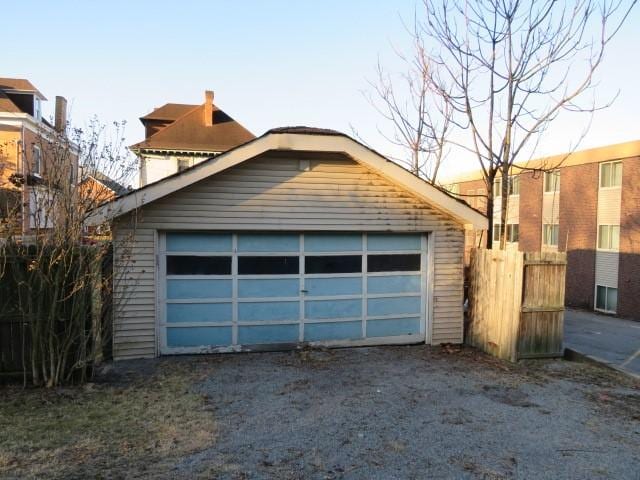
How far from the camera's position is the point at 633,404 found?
6.45 m

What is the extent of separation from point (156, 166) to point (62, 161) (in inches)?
818

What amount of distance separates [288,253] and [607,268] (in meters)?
19.6

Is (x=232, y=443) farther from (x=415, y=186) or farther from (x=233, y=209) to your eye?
(x=415, y=186)

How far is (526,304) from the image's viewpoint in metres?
8.24

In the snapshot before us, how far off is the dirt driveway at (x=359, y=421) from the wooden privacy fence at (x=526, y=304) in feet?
1.16

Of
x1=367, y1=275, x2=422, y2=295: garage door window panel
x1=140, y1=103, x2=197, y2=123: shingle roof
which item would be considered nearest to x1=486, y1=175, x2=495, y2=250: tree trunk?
x1=367, y1=275, x2=422, y2=295: garage door window panel

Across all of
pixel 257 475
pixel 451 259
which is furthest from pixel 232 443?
pixel 451 259

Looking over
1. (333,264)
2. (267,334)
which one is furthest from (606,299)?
(267,334)

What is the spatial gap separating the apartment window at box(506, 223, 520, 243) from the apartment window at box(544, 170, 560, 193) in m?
3.14

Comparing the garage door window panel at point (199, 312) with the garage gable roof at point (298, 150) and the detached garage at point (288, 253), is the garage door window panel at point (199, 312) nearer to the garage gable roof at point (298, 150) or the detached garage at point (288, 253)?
the detached garage at point (288, 253)

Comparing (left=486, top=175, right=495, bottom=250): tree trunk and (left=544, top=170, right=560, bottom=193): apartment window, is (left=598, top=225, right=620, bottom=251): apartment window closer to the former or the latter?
(left=544, top=170, right=560, bottom=193): apartment window

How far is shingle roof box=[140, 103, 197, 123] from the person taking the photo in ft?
99.7

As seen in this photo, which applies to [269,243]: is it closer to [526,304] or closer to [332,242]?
[332,242]

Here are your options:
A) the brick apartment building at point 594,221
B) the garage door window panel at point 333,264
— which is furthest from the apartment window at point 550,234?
the garage door window panel at point 333,264
